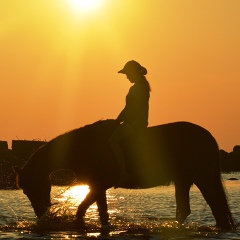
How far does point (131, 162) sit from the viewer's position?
14.9 meters

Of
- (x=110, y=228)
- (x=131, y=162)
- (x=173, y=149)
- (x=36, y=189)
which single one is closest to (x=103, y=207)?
(x=110, y=228)

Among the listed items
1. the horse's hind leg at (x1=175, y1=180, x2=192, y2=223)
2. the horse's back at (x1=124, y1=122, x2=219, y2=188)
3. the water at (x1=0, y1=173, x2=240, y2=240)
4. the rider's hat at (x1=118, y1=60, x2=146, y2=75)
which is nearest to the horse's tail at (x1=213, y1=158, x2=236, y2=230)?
the water at (x1=0, y1=173, x2=240, y2=240)

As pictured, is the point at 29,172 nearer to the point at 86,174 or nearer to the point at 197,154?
the point at 86,174

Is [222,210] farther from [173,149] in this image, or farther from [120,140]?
[120,140]

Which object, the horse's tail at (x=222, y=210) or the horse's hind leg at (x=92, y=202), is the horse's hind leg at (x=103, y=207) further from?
the horse's tail at (x=222, y=210)

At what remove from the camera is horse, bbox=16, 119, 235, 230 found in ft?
48.3

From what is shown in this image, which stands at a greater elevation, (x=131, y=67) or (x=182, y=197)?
(x=131, y=67)

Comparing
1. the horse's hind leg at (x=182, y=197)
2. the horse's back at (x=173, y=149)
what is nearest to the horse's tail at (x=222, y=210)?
the horse's back at (x=173, y=149)

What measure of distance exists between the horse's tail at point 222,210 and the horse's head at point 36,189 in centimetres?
401

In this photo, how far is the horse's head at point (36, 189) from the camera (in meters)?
14.7

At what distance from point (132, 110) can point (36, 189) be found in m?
2.96

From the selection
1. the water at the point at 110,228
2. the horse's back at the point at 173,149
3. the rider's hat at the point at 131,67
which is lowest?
the water at the point at 110,228

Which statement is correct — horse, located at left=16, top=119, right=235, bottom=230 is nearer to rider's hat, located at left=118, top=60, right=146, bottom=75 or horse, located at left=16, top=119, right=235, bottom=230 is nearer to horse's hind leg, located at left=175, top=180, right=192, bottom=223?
horse's hind leg, located at left=175, top=180, right=192, bottom=223

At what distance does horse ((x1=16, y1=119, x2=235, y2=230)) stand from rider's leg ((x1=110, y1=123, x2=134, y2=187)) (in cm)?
19
